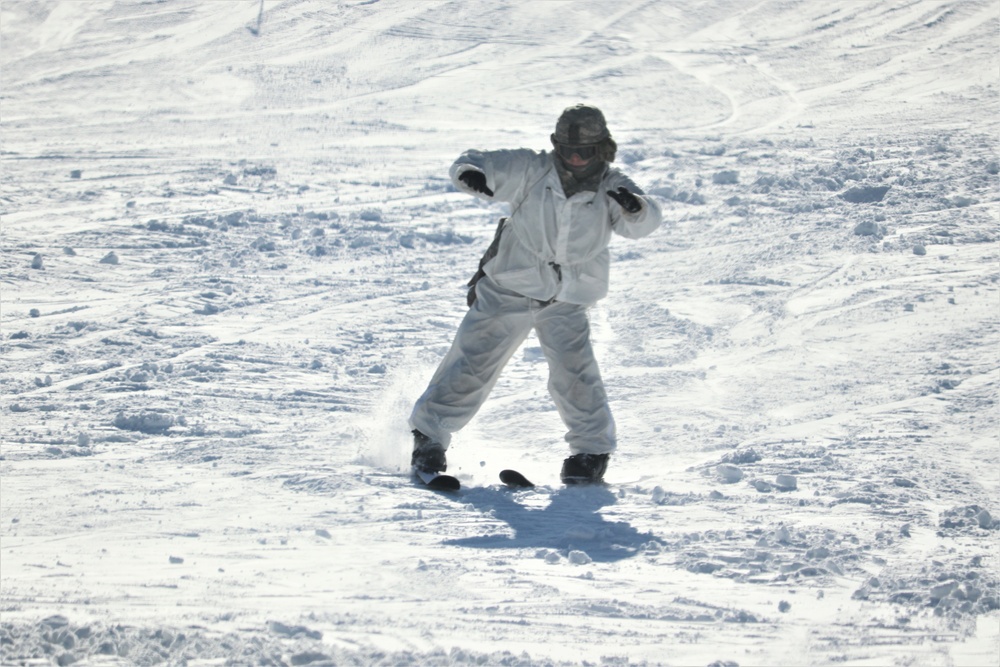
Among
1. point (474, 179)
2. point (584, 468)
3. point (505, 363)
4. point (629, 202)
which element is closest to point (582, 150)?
point (629, 202)

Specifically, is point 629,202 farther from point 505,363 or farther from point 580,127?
point 505,363

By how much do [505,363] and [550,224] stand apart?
553 millimetres

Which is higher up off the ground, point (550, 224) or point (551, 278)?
point (550, 224)

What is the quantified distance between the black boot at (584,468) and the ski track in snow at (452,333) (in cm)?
18

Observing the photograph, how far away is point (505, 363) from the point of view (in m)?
5.31

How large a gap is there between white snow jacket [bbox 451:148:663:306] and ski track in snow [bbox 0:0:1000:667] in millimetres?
777

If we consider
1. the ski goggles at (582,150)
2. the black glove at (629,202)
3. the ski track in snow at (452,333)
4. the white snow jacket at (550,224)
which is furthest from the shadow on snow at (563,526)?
the ski goggles at (582,150)

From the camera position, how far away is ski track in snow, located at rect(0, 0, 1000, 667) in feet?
12.9

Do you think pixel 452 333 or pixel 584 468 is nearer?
pixel 584 468

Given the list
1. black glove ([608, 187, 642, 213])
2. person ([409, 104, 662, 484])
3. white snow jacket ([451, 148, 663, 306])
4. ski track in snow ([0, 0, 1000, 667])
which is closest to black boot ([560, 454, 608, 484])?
person ([409, 104, 662, 484])

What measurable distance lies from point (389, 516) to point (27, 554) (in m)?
1.19

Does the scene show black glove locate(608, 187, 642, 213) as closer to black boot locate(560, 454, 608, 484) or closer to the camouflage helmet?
the camouflage helmet

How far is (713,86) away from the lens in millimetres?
13172

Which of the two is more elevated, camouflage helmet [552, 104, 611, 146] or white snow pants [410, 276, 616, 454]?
camouflage helmet [552, 104, 611, 146]
